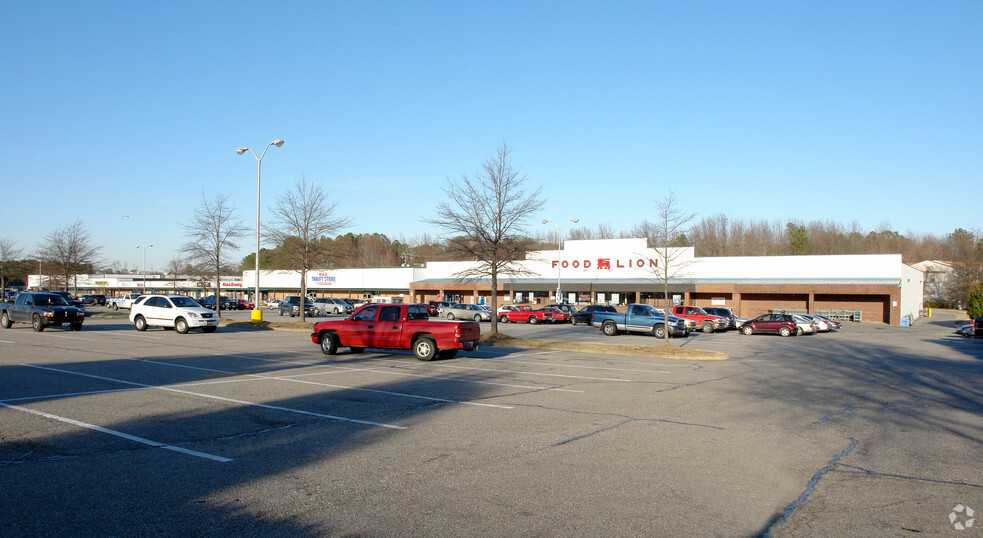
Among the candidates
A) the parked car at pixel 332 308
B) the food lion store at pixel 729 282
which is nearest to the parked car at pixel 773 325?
the food lion store at pixel 729 282

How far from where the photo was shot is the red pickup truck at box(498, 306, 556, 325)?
46.3 m

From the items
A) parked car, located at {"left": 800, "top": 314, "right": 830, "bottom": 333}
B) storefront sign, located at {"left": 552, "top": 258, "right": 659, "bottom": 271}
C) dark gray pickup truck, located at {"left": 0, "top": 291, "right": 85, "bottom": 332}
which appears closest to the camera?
dark gray pickup truck, located at {"left": 0, "top": 291, "right": 85, "bottom": 332}

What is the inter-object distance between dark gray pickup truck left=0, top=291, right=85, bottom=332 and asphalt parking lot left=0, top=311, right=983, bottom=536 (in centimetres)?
1446

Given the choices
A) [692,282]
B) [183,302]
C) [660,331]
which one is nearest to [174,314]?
[183,302]

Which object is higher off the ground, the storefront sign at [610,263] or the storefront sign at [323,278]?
the storefront sign at [610,263]

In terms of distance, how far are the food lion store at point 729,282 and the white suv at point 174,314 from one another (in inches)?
900

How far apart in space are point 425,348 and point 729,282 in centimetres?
4205

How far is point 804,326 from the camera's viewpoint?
38.7 m

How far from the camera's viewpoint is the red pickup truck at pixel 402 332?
19.1 meters

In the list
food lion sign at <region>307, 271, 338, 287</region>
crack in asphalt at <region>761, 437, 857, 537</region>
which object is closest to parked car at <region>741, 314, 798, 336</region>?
crack in asphalt at <region>761, 437, 857, 537</region>

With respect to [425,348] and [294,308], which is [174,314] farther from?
[294,308]

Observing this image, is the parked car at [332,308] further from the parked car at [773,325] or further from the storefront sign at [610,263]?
the parked car at [773,325]

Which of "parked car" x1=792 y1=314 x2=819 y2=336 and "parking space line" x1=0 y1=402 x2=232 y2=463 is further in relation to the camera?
"parked car" x1=792 y1=314 x2=819 y2=336

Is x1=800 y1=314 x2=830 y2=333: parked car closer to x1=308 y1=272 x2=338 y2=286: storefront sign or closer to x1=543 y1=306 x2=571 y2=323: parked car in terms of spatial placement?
x1=543 y1=306 x2=571 y2=323: parked car
